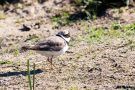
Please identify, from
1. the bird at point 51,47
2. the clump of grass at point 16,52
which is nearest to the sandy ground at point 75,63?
the clump of grass at point 16,52

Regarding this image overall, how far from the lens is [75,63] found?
33.2 ft

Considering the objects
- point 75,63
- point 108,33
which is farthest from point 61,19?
point 75,63

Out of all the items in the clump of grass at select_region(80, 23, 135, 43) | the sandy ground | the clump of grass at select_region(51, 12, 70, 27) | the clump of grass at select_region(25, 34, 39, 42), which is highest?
the clump of grass at select_region(51, 12, 70, 27)

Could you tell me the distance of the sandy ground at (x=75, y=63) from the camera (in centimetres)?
896

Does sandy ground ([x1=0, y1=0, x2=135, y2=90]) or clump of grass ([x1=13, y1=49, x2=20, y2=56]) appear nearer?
sandy ground ([x1=0, y1=0, x2=135, y2=90])

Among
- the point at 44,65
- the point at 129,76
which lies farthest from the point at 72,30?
the point at 129,76

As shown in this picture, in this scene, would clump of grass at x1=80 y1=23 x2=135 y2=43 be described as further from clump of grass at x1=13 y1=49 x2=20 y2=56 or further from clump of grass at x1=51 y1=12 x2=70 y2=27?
clump of grass at x1=13 y1=49 x2=20 y2=56

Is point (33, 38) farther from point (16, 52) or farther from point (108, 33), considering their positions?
point (108, 33)

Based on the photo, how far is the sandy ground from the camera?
29.4 feet

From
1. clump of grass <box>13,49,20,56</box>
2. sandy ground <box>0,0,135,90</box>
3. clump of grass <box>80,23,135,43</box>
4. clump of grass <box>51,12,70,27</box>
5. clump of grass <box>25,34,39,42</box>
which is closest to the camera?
sandy ground <box>0,0,135,90</box>

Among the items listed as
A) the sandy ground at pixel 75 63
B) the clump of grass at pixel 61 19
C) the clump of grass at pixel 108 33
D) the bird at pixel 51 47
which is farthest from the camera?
the clump of grass at pixel 61 19

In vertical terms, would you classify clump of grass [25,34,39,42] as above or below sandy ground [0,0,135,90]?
above

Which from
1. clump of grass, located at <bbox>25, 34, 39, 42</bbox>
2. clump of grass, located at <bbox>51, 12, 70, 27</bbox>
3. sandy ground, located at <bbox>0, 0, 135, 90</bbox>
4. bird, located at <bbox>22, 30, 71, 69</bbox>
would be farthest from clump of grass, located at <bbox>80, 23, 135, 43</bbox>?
bird, located at <bbox>22, 30, 71, 69</bbox>

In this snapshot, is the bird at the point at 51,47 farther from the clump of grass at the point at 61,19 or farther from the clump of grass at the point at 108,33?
the clump of grass at the point at 61,19
